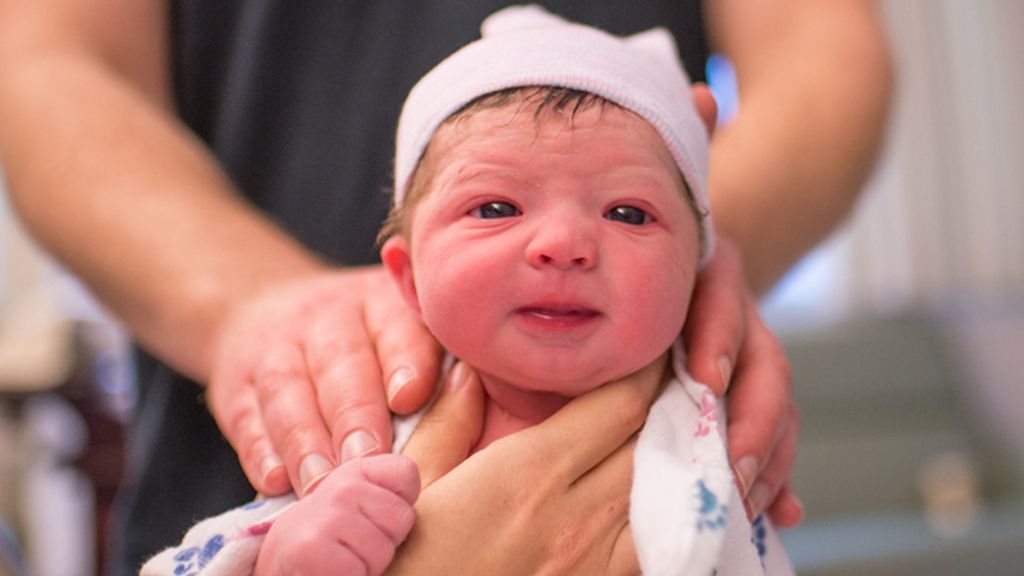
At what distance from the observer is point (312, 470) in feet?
1.75

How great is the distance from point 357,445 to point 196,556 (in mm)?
97

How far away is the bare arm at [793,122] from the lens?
0.79 metres

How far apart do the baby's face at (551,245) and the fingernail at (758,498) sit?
0.39 ft

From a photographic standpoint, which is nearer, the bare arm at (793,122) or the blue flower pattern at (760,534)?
the blue flower pattern at (760,534)

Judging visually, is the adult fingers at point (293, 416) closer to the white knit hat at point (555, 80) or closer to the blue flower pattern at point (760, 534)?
the white knit hat at point (555, 80)

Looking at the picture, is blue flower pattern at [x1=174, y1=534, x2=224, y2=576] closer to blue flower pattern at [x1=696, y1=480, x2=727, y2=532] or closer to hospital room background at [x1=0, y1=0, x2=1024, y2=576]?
blue flower pattern at [x1=696, y1=480, x2=727, y2=532]

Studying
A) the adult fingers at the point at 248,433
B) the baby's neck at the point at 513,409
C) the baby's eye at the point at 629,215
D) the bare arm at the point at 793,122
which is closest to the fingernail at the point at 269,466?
the adult fingers at the point at 248,433

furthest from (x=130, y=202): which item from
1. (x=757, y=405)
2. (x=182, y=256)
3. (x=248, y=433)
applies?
(x=757, y=405)

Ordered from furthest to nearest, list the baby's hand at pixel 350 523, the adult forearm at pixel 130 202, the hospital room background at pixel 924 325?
1. the hospital room background at pixel 924 325
2. the adult forearm at pixel 130 202
3. the baby's hand at pixel 350 523

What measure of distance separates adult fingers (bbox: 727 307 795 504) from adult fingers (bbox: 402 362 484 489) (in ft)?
0.45

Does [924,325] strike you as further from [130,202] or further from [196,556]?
[196,556]

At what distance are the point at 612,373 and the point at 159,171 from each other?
369mm

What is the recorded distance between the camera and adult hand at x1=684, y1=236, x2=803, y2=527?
57 cm

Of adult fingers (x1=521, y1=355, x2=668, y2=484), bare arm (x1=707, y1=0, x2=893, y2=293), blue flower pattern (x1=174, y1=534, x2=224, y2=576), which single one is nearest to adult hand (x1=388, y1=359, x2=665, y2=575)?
adult fingers (x1=521, y1=355, x2=668, y2=484)
